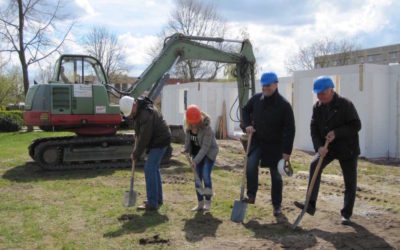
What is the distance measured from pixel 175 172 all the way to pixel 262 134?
4.78 meters

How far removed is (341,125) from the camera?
537 centimetres

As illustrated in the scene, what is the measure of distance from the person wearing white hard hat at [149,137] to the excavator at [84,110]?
4.77 meters

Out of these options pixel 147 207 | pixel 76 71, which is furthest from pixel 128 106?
pixel 76 71

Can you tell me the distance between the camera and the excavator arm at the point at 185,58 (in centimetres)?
1184

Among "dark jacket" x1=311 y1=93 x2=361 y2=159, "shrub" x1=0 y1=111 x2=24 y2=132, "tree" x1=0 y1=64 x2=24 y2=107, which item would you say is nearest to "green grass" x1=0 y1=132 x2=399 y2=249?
"dark jacket" x1=311 y1=93 x2=361 y2=159

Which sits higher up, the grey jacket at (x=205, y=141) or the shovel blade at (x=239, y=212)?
the grey jacket at (x=205, y=141)

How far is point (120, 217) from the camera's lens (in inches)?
243

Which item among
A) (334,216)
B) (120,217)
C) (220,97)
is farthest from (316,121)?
(220,97)

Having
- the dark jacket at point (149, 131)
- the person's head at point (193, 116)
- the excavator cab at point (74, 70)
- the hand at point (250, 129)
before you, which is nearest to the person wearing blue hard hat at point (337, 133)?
the hand at point (250, 129)

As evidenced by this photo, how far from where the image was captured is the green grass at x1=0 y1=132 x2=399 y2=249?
207 inches

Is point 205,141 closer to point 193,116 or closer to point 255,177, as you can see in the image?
point 193,116

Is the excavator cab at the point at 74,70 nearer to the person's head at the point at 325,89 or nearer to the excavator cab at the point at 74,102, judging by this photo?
the excavator cab at the point at 74,102

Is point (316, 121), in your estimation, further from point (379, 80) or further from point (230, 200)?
point (379, 80)

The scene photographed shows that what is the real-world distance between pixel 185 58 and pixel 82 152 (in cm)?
368
